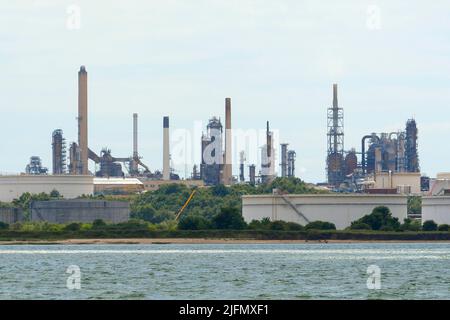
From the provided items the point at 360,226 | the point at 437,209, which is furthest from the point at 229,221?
the point at 437,209

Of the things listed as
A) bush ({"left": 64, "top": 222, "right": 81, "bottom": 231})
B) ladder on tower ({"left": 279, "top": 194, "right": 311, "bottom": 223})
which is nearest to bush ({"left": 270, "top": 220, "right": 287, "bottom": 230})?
ladder on tower ({"left": 279, "top": 194, "right": 311, "bottom": 223})

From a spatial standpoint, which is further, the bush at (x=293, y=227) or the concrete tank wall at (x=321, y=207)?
the concrete tank wall at (x=321, y=207)

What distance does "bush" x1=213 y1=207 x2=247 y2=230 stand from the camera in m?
166

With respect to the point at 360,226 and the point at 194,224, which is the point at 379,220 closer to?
the point at 360,226

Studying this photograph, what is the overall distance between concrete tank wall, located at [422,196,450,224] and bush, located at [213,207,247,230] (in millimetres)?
38526

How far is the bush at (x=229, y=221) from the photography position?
546 feet

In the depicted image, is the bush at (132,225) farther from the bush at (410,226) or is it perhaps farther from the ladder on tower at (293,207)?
the bush at (410,226)

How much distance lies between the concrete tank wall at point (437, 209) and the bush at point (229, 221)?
126 ft

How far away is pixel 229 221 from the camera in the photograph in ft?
549

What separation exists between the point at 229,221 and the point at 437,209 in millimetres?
41426

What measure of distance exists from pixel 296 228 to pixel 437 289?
10717 centimetres

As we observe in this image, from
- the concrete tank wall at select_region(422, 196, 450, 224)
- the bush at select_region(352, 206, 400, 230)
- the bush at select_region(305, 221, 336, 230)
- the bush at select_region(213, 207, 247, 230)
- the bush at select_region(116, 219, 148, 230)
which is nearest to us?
the bush at select_region(213, 207, 247, 230)

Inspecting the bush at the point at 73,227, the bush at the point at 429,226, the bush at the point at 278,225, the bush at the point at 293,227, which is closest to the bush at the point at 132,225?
the bush at the point at 73,227

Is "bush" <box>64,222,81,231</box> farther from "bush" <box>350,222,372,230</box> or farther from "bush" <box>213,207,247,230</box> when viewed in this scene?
"bush" <box>350,222,372,230</box>
